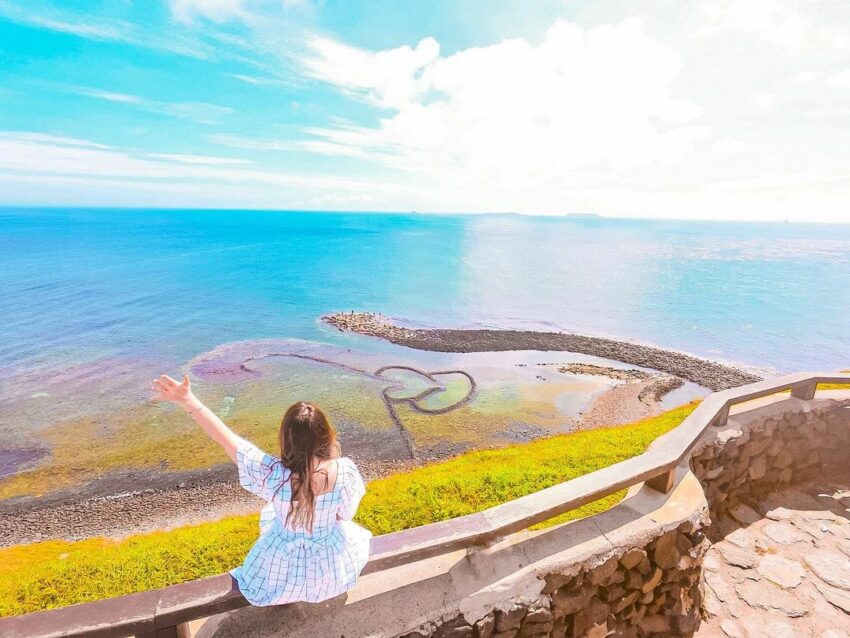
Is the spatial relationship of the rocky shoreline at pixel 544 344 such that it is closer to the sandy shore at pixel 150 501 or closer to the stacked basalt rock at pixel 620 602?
the sandy shore at pixel 150 501

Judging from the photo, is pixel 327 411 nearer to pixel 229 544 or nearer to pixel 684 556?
pixel 229 544

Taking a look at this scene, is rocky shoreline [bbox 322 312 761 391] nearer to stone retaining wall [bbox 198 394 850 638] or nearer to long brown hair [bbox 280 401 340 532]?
stone retaining wall [bbox 198 394 850 638]

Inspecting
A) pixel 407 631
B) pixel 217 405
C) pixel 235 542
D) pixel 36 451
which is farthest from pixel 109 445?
pixel 407 631

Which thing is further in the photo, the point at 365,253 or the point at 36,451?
the point at 365,253

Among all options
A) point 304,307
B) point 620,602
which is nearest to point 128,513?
point 620,602

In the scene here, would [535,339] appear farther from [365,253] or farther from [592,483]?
[365,253]

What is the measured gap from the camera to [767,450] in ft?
24.9

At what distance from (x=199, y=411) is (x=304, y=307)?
197ft

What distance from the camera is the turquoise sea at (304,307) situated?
112 ft

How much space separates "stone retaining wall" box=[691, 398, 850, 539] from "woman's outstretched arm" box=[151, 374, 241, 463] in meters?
6.56

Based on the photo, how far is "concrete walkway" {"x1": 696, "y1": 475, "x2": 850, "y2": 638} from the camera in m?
5.15

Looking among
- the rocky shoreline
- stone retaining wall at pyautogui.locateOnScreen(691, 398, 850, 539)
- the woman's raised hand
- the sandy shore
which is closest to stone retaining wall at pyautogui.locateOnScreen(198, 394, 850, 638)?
stone retaining wall at pyautogui.locateOnScreen(691, 398, 850, 539)

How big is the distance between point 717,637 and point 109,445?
2914 cm

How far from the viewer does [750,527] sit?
6723 millimetres
